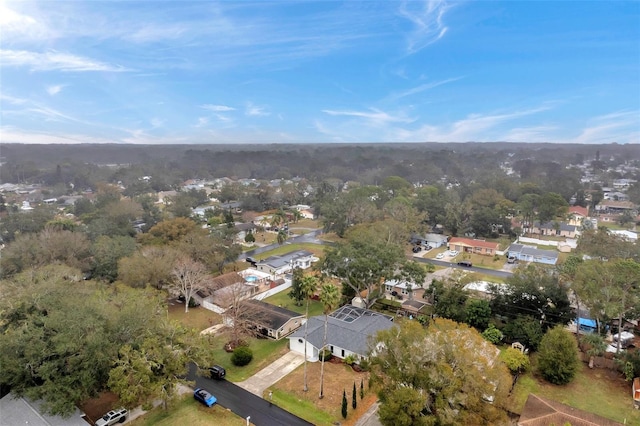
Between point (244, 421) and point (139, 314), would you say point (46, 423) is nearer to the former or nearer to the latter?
point (139, 314)

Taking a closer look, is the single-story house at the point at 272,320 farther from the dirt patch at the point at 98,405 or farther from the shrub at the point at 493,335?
the shrub at the point at 493,335

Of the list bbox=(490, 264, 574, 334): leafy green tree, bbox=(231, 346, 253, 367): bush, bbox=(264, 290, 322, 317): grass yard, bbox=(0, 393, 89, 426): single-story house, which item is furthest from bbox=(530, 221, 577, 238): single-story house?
bbox=(0, 393, 89, 426): single-story house

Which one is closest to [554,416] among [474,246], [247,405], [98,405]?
[247,405]

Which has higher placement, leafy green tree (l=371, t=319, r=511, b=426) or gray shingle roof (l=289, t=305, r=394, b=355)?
leafy green tree (l=371, t=319, r=511, b=426)

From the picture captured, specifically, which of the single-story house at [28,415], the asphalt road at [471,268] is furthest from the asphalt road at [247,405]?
the asphalt road at [471,268]

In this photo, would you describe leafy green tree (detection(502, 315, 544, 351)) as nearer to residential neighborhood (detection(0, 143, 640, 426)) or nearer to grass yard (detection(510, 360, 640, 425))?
residential neighborhood (detection(0, 143, 640, 426))
